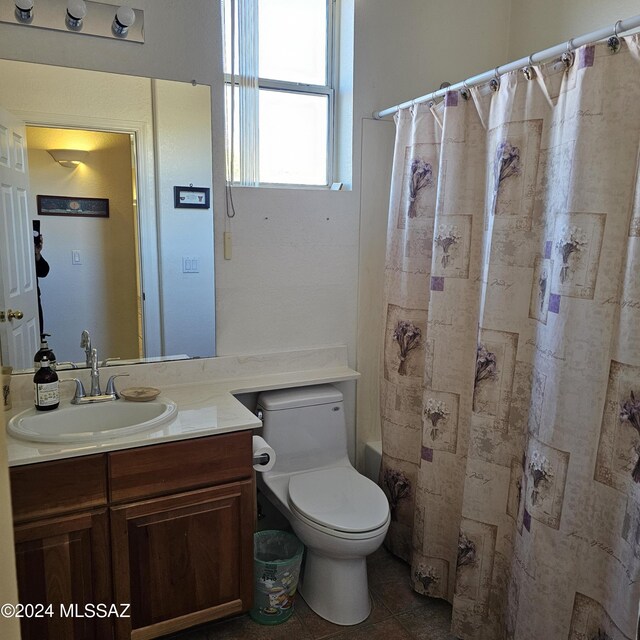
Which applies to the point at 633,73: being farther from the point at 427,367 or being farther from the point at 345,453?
the point at 345,453

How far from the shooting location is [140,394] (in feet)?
6.46

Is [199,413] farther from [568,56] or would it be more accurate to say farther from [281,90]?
[568,56]

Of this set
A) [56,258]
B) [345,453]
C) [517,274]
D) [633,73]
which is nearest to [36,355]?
[56,258]

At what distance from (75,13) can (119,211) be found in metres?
0.67

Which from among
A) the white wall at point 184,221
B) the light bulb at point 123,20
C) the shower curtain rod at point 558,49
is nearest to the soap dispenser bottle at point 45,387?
the white wall at point 184,221

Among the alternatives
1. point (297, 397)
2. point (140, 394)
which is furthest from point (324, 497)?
point (140, 394)

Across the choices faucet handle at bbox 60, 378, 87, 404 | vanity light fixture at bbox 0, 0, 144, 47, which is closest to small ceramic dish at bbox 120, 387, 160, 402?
faucet handle at bbox 60, 378, 87, 404

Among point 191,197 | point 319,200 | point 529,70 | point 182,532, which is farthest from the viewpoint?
point 319,200

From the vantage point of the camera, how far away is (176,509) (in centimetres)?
176

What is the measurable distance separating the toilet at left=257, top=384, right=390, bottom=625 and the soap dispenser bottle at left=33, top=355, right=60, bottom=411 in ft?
2.60

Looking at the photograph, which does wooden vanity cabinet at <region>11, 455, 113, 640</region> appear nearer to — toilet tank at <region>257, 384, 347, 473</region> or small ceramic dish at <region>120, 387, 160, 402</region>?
small ceramic dish at <region>120, 387, 160, 402</region>

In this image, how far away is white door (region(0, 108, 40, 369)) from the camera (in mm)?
1854

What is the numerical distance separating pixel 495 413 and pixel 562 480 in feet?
1.04

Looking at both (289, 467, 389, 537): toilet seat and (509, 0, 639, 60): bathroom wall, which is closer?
(289, 467, 389, 537): toilet seat
